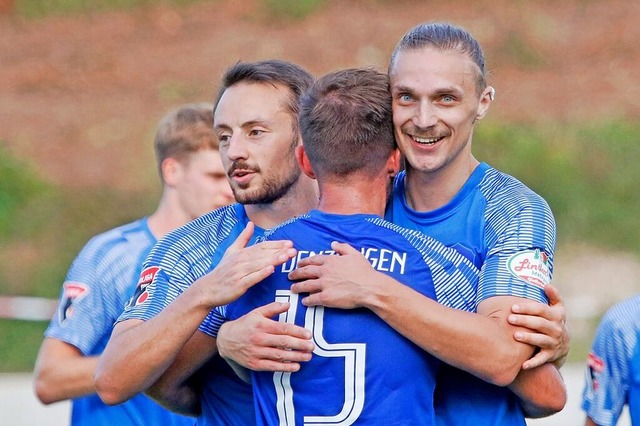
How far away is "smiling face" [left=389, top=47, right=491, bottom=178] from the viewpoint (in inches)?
152

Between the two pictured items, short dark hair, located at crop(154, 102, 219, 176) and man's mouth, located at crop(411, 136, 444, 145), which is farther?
short dark hair, located at crop(154, 102, 219, 176)

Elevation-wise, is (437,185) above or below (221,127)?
below

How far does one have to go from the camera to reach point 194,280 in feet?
13.5

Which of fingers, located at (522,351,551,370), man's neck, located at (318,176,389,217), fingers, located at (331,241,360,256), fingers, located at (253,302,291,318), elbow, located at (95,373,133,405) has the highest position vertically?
man's neck, located at (318,176,389,217)

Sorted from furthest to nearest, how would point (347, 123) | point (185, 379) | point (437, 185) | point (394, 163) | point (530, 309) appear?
point (185, 379) < point (437, 185) < point (394, 163) < point (347, 123) < point (530, 309)

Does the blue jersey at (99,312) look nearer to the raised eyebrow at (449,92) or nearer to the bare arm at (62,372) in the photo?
the bare arm at (62,372)

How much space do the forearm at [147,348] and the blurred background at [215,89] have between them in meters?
13.6

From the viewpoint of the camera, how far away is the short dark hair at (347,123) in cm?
373

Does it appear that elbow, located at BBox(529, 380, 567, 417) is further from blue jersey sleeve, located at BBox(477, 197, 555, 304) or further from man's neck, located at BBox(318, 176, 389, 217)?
man's neck, located at BBox(318, 176, 389, 217)

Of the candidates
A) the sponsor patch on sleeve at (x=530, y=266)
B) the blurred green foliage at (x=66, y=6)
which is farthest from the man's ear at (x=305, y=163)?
the blurred green foliage at (x=66, y=6)

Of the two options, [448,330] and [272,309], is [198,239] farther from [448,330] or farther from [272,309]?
[448,330]

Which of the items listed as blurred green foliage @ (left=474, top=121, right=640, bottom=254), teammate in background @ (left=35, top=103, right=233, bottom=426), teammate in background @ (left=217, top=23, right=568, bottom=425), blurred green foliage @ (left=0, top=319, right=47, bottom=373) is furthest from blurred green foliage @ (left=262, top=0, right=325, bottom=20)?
teammate in background @ (left=217, top=23, right=568, bottom=425)

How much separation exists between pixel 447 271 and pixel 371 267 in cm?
26

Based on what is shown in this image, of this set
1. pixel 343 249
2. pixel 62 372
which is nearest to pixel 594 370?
pixel 343 249
